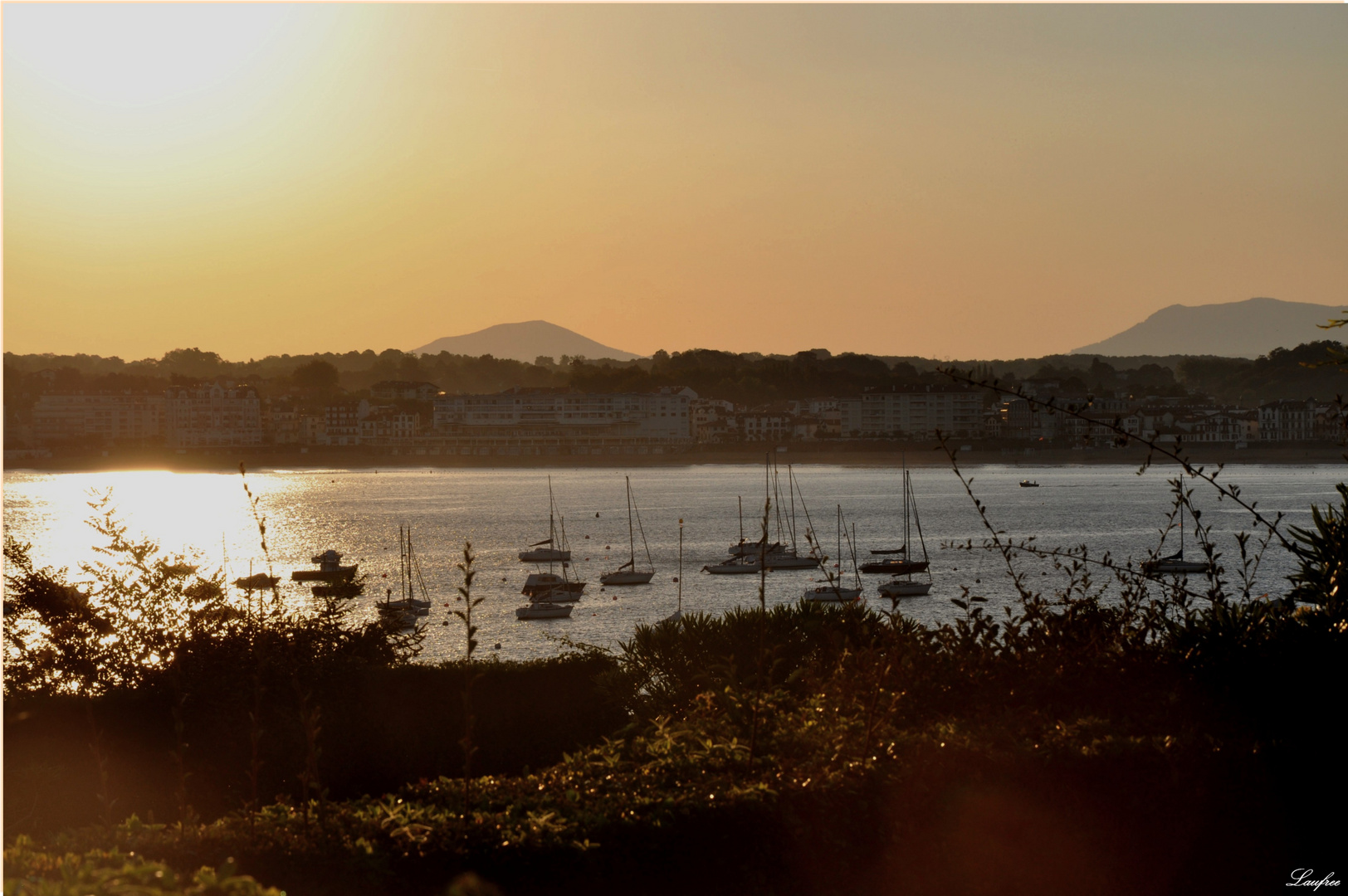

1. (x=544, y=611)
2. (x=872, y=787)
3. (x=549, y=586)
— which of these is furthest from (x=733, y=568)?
(x=872, y=787)

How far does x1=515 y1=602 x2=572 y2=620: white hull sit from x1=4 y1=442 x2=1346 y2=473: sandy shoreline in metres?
108

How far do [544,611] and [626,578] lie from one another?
1062cm

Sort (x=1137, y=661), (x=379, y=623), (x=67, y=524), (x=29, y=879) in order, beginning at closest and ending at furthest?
(x=29, y=879) < (x=1137, y=661) < (x=379, y=623) < (x=67, y=524)

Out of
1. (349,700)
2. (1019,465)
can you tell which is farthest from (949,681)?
(1019,465)

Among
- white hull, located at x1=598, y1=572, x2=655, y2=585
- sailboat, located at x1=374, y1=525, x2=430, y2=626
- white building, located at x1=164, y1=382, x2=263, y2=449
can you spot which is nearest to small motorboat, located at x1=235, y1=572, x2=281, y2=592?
sailboat, located at x1=374, y1=525, x2=430, y2=626

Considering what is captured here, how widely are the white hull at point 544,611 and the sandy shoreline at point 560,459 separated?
4250 inches

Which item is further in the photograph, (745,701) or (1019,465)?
(1019,465)

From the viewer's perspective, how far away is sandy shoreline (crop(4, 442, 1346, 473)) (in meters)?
160

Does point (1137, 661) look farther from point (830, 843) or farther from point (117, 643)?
point (117, 643)

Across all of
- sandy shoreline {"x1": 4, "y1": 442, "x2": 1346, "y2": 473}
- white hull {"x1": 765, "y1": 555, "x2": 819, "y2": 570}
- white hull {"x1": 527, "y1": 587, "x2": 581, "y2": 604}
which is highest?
sandy shoreline {"x1": 4, "y1": 442, "x2": 1346, "y2": 473}

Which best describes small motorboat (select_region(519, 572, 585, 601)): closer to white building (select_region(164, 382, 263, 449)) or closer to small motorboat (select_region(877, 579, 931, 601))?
small motorboat (select_region(877, 579, 931, 601))

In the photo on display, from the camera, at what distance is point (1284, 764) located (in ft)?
16.1

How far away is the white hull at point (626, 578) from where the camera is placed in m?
54.0

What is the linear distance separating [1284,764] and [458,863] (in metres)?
3.53
